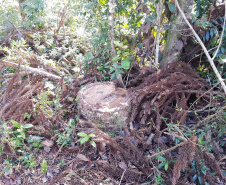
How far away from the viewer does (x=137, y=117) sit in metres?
2.71

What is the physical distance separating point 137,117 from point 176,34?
1.43 meters

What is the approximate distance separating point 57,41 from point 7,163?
3249mm

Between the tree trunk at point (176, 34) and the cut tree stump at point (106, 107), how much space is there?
1.01 m

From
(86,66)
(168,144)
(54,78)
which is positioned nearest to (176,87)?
(168,144)

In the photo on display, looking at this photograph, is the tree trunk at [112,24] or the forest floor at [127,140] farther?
the tree trunk at [112,24]

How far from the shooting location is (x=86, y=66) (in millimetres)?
3391

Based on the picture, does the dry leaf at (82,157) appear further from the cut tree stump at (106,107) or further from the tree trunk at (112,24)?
the tree trunk at (112,24)

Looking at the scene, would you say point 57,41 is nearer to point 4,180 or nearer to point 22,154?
point 22,154

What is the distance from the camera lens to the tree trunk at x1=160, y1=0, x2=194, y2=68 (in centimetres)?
282

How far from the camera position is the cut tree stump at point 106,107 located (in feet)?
8.10

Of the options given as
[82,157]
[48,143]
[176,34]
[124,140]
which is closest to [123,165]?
[124,140]

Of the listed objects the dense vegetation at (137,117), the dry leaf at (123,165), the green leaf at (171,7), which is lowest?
the dry leaf at (123,165)

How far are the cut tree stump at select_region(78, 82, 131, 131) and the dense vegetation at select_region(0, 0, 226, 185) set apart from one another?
12 cm

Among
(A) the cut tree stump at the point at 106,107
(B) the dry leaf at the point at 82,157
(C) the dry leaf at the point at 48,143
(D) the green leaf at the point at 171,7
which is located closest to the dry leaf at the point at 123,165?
(B) the dry leaf at the point at 82,157
